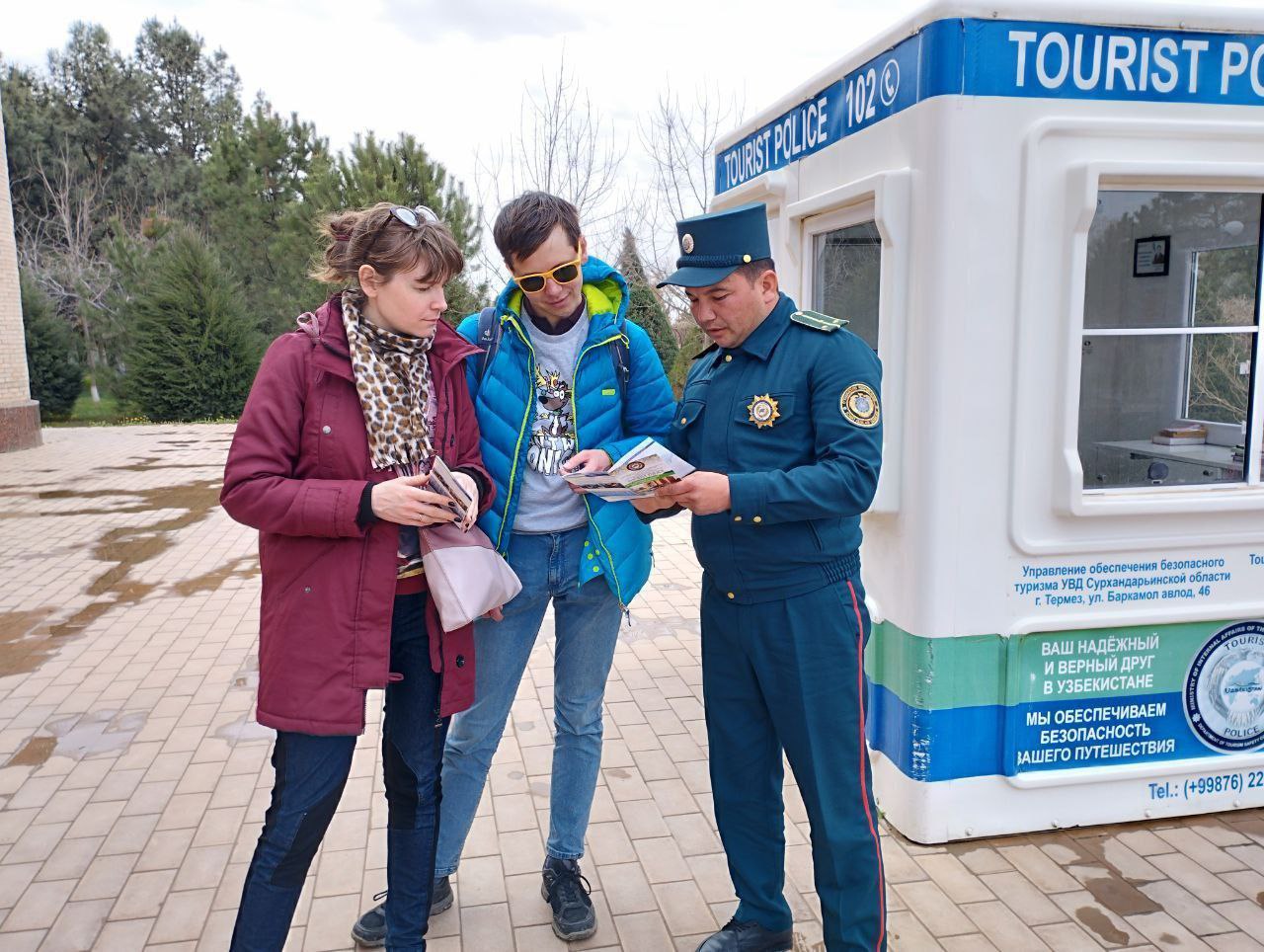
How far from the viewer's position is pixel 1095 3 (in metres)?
2.92

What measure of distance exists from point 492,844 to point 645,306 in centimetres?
1148

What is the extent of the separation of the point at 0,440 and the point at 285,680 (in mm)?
15075

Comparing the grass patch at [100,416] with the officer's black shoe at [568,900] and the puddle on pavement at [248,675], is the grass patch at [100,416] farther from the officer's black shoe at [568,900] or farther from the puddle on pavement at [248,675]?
the officer's black shoe at [568,900]

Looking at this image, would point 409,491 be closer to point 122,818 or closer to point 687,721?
point 122,818

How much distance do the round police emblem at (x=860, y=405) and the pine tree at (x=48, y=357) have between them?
74.2 ft

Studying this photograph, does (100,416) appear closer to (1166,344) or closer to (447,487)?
(1166,344)

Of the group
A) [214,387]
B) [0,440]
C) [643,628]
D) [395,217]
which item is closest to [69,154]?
[214,387]

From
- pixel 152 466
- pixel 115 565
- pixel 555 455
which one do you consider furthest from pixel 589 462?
pixel 152 466

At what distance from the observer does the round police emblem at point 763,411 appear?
2387 millimetres

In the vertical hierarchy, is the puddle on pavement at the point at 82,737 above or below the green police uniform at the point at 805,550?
below

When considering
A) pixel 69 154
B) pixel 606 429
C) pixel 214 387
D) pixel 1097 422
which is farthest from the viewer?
pixel 69 154

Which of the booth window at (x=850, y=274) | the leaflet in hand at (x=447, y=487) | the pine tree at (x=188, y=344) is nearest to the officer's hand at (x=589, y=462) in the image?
the leaflet in hand at (x=447, y=487)

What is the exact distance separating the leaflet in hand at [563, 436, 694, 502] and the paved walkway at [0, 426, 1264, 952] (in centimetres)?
142

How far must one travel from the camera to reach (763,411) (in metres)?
2.40
